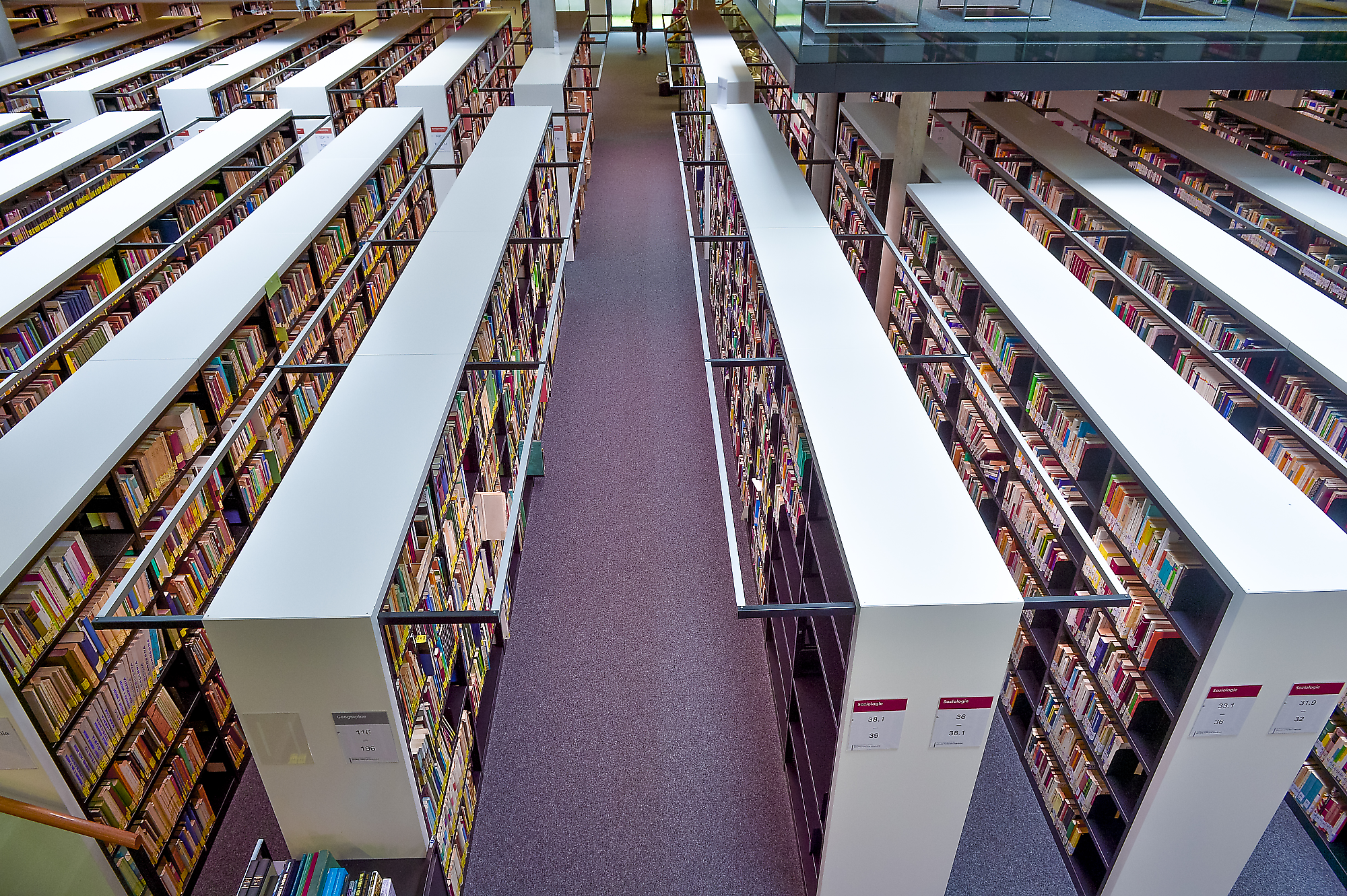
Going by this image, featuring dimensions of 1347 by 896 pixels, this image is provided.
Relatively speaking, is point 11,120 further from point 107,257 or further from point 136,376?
point 136,376

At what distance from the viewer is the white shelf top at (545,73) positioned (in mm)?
8453

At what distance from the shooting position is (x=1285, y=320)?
3.74 meters

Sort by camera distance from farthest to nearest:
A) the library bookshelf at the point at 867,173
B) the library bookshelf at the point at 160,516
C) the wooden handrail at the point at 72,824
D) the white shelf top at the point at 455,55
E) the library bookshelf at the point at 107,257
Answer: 1. the white shelf top at the point at 455,55
2. the library bookshelf at the point at 867,173
3. the library bookshelf at the point at 107,257
4. the library bookshelf at the point at 160,516
5. the wooden handrail at the point at 72,824

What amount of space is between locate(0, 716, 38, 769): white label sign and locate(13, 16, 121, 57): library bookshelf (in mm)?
12108

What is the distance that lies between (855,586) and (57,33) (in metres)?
15.6

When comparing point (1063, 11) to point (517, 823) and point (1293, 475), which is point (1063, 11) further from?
point (517, 823)

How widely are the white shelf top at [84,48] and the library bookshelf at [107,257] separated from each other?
4.60 meters

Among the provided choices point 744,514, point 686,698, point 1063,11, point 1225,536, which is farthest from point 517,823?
point 1063,11

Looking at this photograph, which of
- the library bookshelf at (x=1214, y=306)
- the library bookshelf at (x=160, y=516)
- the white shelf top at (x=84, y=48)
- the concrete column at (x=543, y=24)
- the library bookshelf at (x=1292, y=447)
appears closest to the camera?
the library bookshelf at (x=160, y=516)

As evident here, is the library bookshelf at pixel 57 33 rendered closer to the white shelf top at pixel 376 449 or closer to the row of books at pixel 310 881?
the white shelf top at pixel 376 449

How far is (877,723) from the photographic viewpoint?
2.63 m

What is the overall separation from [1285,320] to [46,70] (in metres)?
12.6

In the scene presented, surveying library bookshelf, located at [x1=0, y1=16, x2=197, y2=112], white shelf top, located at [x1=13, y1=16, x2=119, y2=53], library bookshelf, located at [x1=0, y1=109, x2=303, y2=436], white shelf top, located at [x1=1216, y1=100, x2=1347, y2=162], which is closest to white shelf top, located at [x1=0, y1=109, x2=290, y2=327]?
library bookshelf, located at [x1=0, y1=109, x2=303, y2=436]

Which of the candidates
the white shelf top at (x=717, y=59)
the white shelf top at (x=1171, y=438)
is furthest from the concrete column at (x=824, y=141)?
the white shelf top at (x=1171, y=438)
